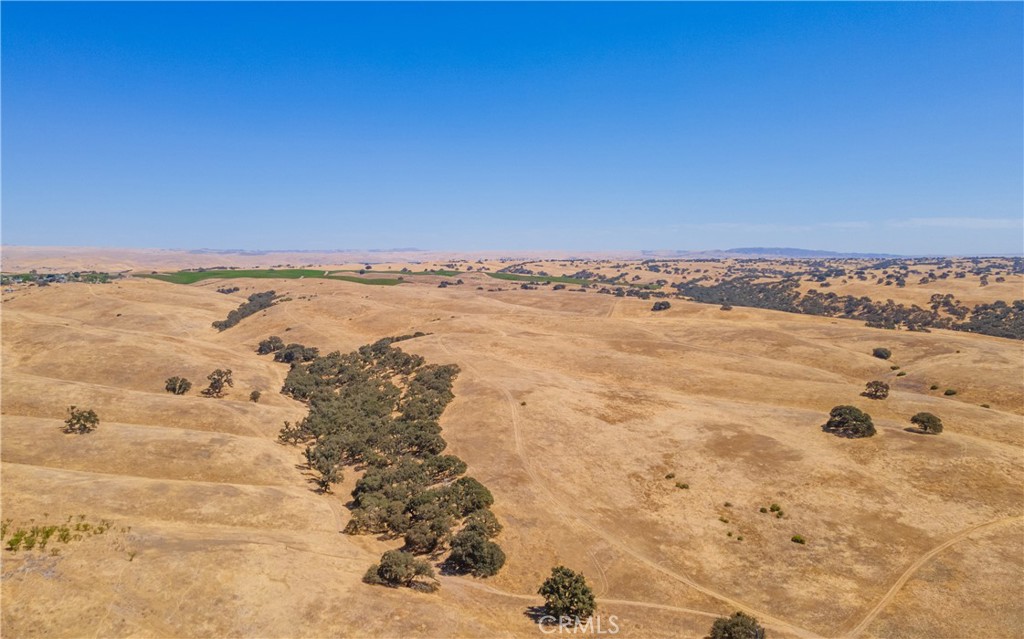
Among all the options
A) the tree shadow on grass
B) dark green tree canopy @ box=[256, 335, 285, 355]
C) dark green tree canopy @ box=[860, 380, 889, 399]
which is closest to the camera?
the tree shadow on grass

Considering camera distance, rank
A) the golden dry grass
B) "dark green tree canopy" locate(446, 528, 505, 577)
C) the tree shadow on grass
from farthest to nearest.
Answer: "dark green tree canopy" locate(446, 528, 505, 577), the tree shadow on grass, the golden dry grass

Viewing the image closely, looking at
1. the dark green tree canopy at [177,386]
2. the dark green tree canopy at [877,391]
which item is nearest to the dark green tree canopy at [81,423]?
the dark green tree canopy at [177,386]

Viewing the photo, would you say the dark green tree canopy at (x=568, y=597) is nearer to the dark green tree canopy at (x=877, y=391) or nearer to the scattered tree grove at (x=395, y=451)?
the scattered tree grove at (x=395, y=451)

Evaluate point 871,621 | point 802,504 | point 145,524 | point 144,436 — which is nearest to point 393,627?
point 145,524

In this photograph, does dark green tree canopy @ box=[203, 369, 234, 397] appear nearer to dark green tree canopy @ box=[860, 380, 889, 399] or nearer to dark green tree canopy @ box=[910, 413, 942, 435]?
dark green tree canopy @ box=[910, 413, 942, 435]

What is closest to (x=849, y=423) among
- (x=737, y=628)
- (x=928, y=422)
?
(x=928, y=422)

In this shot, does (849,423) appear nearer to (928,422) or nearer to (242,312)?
(928,422)

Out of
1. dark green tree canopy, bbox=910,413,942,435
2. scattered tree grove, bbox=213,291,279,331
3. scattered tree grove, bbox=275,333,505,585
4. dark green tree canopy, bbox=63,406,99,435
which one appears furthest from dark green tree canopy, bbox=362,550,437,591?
scattered tree grove, bbox=213,291,279,331
